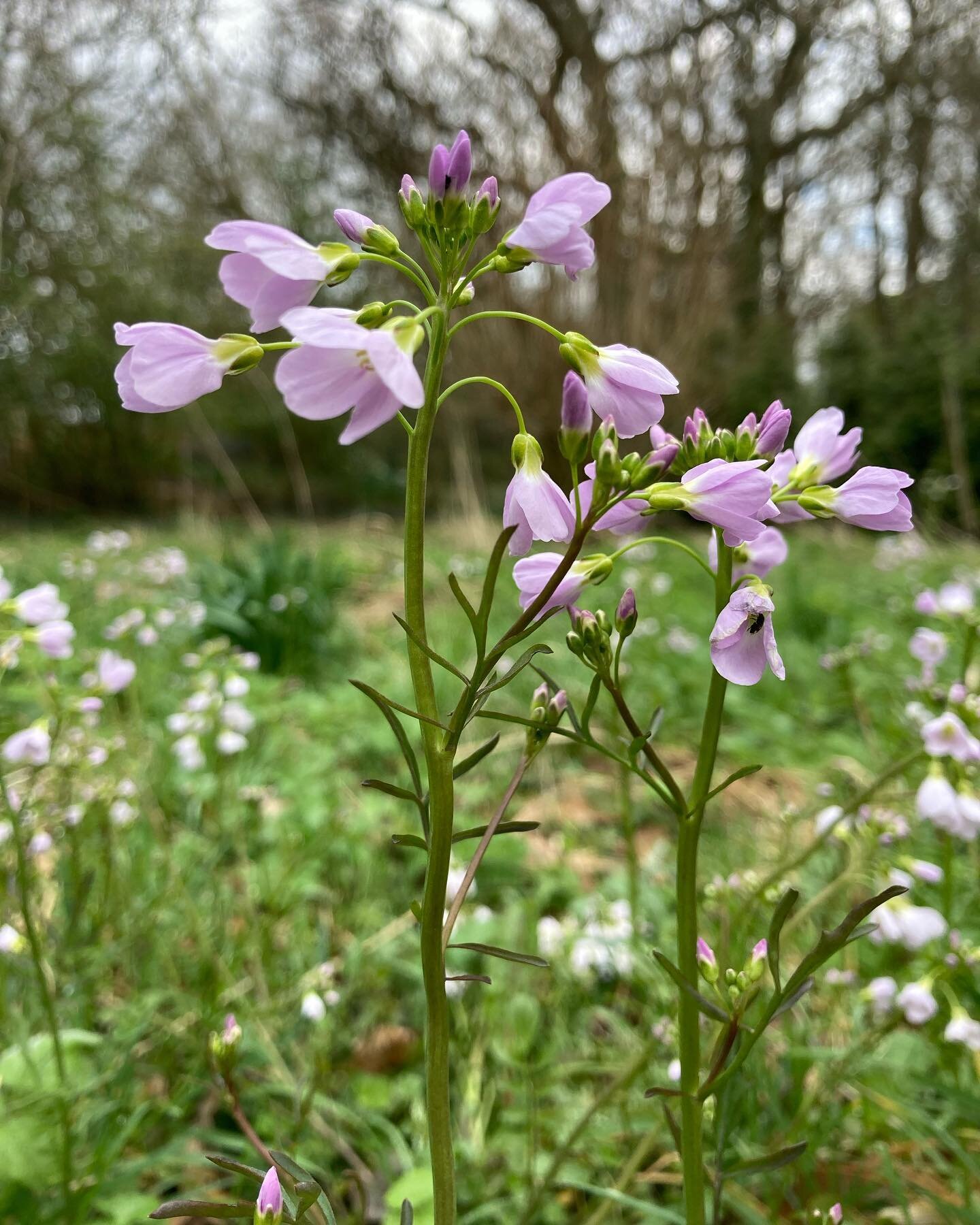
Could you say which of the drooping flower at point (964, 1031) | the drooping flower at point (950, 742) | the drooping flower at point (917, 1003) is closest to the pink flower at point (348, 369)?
the drooping flower at point (950, 742)

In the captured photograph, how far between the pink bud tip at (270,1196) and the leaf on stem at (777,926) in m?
0.35

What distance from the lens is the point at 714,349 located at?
30.4 feet

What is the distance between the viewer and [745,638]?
20.8 inches

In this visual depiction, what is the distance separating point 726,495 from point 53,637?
968mm

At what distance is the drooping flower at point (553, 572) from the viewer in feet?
1.85

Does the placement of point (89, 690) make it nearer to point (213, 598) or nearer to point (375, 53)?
point (213, 598)

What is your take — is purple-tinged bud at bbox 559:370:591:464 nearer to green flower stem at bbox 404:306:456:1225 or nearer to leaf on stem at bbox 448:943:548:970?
green flower stem at bbox 404:306:456:1225

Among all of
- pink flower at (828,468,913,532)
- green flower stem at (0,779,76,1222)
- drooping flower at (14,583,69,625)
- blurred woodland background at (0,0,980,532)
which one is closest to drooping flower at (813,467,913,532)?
pink flower at (828,468,913,532)

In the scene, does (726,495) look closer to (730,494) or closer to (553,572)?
(730,494)

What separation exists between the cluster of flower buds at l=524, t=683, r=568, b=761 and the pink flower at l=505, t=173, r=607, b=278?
0.31m

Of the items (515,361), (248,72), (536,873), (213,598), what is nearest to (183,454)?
(248,72)

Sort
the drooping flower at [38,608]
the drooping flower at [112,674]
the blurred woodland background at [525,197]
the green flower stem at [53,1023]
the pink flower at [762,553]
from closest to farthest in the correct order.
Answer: the pink flower at [762,553] → the green flower stem at [53,1023] → the drooping flower at [38,608] → the drooping flower at [112,674] → the blurred woodland background at [525,197]

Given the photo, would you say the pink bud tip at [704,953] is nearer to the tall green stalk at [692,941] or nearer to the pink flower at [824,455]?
the tall green stalk at [692,941]

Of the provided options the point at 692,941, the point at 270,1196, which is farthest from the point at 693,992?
the point at 270,1196
